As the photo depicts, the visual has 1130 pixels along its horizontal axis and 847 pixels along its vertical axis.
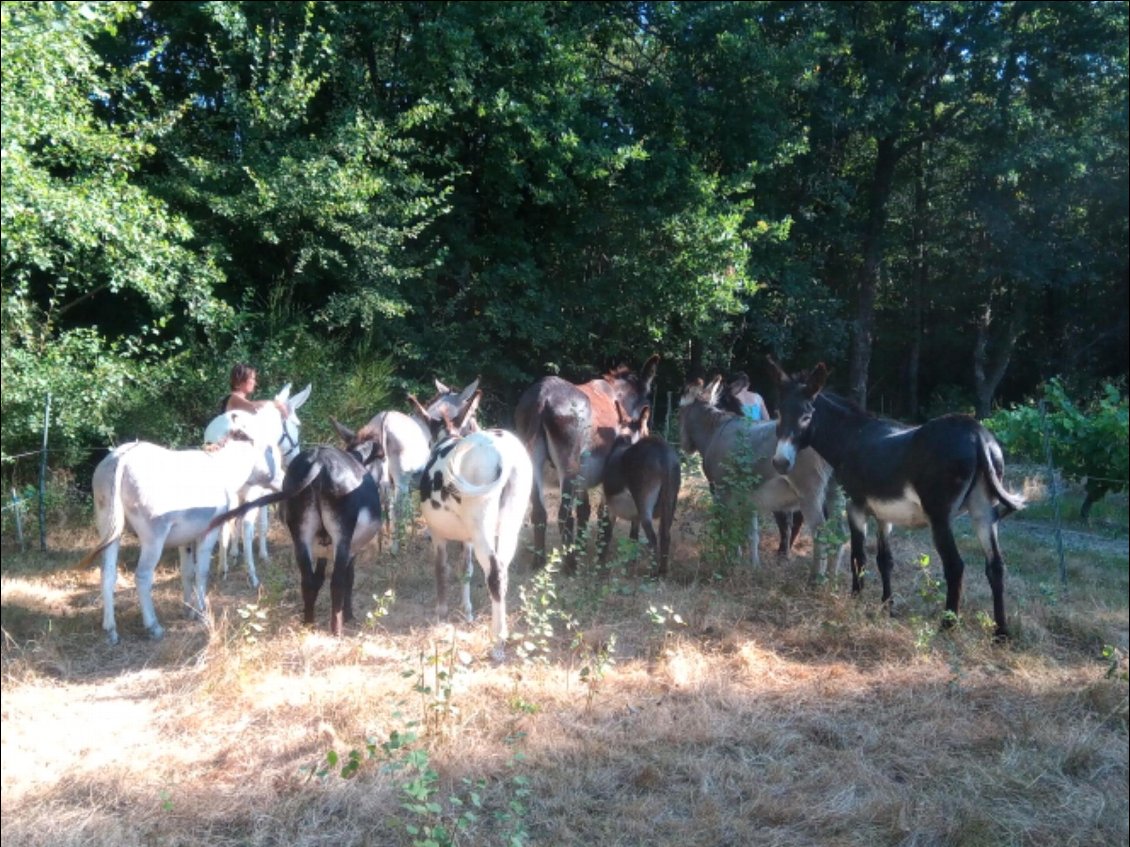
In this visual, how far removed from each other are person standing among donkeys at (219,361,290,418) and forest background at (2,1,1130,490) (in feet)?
8.94

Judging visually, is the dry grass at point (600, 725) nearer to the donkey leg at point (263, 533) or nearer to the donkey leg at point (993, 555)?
the donkey leg at point (993, 555)

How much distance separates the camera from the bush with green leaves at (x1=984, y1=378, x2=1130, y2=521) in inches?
453

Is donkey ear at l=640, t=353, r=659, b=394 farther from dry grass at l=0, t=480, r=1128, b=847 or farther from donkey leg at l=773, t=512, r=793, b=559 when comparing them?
dry grass at l=0, t=480, r=1128, b=847

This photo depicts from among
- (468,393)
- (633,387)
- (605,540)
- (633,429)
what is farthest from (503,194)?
(605,540)

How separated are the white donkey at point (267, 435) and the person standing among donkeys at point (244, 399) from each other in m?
0.06

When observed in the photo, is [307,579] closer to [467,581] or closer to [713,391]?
[467,581]

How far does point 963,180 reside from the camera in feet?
59.0

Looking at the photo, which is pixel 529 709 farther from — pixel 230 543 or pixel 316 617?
pixel 230 543

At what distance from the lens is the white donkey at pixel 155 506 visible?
24.2 ft

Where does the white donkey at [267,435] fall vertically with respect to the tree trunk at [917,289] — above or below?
below

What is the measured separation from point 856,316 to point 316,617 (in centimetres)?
998

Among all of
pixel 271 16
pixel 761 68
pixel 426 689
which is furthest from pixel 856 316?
pixel 426 689

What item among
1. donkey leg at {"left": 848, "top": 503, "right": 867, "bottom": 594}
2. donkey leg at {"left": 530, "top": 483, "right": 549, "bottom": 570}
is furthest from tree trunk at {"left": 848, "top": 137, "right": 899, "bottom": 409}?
donkey leg at {"left": 530, "top": 483, "right": 549, "bottom": 570}

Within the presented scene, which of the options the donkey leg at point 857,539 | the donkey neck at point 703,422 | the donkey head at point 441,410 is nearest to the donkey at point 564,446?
the donkey head at point 441,410
